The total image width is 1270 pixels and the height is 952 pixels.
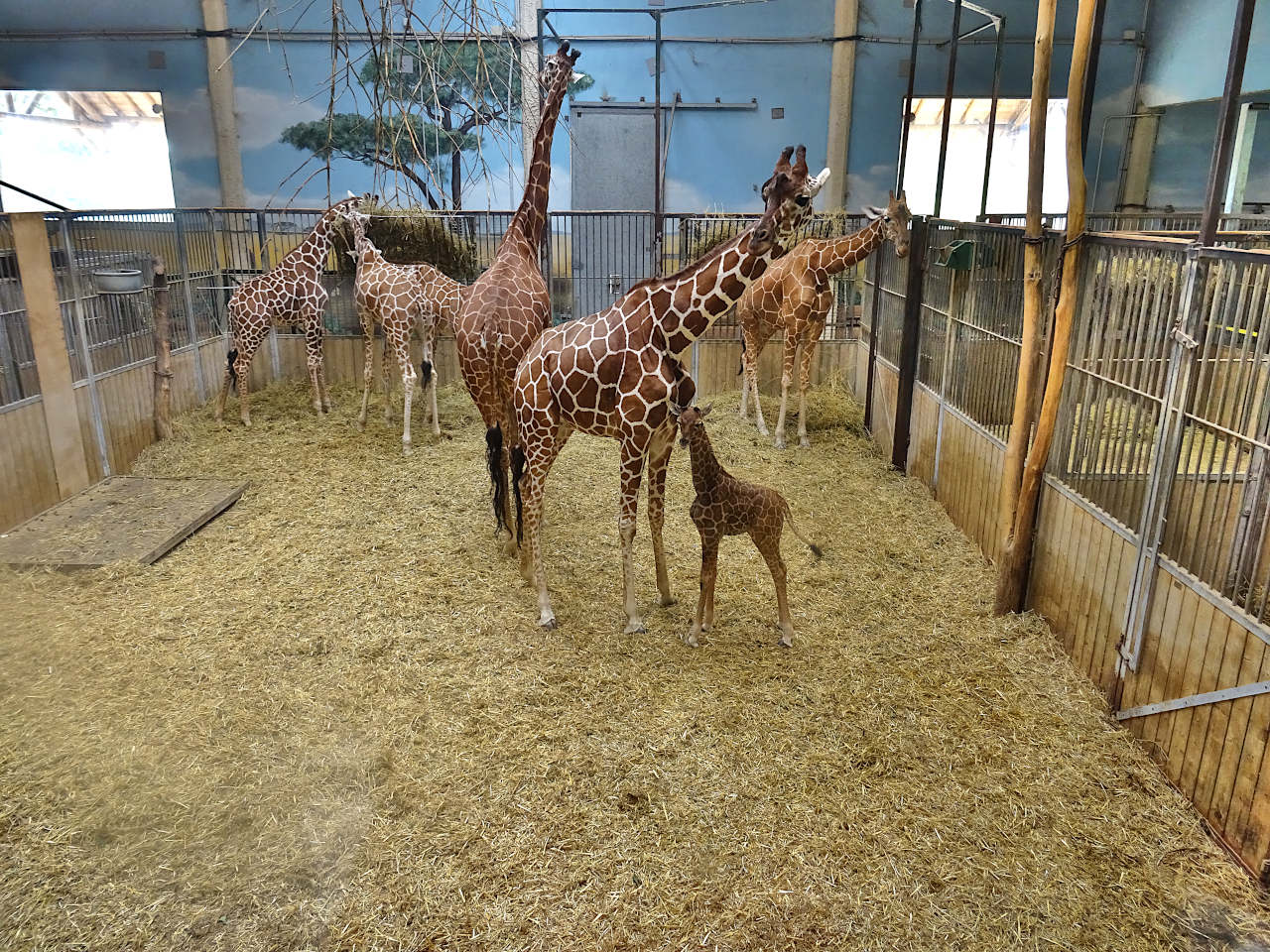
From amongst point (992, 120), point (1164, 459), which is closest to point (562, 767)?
point (1164, 459)

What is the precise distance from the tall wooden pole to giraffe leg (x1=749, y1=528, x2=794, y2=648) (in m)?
1.46

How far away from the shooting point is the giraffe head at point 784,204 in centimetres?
412

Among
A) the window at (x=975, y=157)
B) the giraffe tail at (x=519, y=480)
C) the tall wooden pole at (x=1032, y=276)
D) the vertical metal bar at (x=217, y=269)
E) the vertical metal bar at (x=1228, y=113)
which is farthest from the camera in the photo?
the window at (x=975, y=157)

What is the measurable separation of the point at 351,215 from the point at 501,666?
602 centimetres

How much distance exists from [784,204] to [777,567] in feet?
6.34

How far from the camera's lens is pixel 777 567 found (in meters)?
4.56

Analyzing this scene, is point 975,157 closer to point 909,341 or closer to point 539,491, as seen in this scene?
point 909,341

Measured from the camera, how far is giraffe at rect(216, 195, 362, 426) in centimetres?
863

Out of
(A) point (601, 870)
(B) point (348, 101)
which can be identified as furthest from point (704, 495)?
(B) point (348, 101)

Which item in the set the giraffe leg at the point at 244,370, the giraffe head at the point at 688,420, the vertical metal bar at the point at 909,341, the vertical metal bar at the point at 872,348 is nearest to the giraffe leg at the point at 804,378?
the vertical metal bar at the point at 872,348

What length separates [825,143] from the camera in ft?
47.2

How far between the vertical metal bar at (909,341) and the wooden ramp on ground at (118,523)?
5.89 meters

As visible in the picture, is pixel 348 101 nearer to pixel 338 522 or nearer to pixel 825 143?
pixel 825 143

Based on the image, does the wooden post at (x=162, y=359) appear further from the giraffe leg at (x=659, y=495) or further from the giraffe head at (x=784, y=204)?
the giraffe head at (x=784, y=204)
